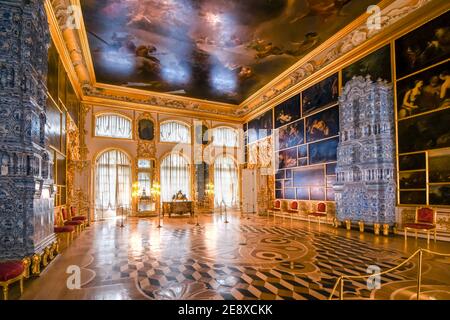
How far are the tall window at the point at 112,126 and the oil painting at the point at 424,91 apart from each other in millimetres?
13080

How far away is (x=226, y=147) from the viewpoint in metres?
17.6

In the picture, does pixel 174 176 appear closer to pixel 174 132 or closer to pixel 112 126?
pixel 174 132

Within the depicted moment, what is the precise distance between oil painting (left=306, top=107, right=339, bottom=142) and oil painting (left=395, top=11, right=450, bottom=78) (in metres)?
2.70

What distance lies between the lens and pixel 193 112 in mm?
16406

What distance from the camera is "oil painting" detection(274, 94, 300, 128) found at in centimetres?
1276

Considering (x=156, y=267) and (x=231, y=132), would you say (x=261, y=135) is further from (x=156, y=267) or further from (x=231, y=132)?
(x=156, y=267)

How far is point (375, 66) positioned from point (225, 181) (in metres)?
11.1

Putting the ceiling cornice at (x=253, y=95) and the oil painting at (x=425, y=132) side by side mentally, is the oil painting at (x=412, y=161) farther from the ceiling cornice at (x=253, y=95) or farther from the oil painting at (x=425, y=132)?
the ceiling cornice at (x=253, y=95)

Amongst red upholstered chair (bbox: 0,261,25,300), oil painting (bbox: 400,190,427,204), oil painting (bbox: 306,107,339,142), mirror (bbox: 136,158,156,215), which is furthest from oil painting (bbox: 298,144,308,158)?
red upholstered chair (bbox: 0,261,25,300)

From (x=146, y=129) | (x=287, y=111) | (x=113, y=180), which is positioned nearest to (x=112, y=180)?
(x=113, y=180)

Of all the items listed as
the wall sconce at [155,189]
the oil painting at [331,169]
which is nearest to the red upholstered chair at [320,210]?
the oil painting at [331,169]

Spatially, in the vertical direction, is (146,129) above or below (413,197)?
above
